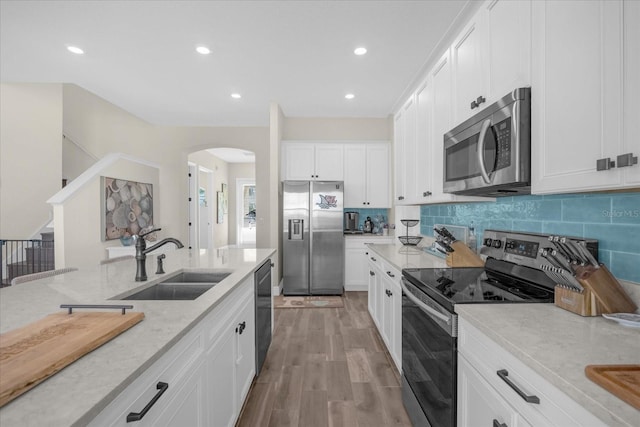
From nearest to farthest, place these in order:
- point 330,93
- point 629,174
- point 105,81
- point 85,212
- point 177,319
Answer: point 629,174
point 177,319
point 105,81
point 330,93
point 85,212

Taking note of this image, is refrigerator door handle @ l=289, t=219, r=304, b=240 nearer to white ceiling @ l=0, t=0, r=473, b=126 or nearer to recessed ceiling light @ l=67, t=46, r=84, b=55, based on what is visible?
white ceiling @ l=0, t=0, r=473, b=126

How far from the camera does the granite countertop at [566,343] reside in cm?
64

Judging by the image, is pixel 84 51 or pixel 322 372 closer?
pixel 322 372

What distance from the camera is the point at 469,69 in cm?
190

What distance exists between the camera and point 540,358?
0.81 meters

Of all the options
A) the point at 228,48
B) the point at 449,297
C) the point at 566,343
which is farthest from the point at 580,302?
the point at 228,48

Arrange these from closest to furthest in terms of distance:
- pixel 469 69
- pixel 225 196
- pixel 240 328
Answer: pixel 240 328, pixel 469 69, pixel 225 196

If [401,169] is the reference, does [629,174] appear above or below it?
below

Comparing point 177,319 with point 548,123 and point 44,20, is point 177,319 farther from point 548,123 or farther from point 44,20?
point 44,20

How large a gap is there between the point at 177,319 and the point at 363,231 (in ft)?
13.8

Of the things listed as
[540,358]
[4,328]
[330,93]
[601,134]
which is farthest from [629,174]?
[330,93]

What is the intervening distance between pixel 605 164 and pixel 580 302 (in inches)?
19.5

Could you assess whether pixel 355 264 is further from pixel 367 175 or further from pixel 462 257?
pixel 462 257

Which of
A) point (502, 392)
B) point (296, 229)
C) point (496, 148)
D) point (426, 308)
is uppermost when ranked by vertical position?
point (496, 148)
